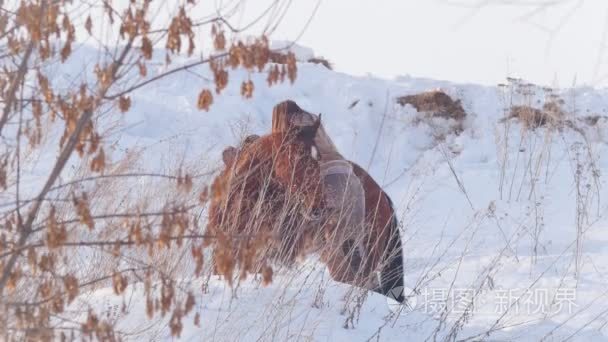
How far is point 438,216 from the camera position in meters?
7.63

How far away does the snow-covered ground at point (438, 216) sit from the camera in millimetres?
3762

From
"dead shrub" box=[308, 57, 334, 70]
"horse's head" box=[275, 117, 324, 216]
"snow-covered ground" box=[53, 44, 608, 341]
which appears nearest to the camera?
"snow-covered ground" box=[53, 44, 608, 341]

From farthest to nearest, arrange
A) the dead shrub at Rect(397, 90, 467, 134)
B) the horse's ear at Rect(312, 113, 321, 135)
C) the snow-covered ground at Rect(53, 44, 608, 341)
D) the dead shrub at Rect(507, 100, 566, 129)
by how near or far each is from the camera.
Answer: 1. the dead shrub at Rect(397, 90, 467, 134)
2. the dead shrub at Rect(507, 100, 566, 129)
3. the horse's ear at Rect(312, 113, 321, 135)
4. the snow-covered ground at Rect(53, 44, 608, 341)

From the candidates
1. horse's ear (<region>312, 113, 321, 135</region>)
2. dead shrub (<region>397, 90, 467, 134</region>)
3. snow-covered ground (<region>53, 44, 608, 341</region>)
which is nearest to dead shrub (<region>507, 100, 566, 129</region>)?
snow-covered ground (<region>53, 44, 608, 341</region>)

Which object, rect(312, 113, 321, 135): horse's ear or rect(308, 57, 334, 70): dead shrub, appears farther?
rect(308, 57, 334, 70): dead shrub

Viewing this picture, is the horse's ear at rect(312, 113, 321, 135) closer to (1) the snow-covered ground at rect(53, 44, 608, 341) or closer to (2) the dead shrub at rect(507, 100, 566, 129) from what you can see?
(1) the snow-covered ground at rect(53, 44, 608, 341)

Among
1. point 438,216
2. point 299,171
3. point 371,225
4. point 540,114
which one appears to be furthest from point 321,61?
point 299,171

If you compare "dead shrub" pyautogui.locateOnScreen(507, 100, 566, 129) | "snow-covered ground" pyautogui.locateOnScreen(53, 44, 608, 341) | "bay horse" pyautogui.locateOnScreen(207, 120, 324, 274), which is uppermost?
"bay horse" pyautogui.locateOnScreen(207, 120, 324, 274)

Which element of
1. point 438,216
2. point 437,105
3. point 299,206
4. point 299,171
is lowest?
point 438,216

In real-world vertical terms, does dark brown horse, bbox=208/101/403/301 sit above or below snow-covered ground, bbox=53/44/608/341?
above

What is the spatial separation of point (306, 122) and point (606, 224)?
287 centimetres

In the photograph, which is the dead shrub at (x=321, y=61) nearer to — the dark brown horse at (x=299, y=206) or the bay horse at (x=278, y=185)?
A: the dark brown horse at (x=299, y=206)

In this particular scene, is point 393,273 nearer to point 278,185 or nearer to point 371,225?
point 371,225

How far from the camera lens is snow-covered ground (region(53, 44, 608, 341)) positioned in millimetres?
3762
